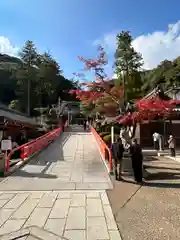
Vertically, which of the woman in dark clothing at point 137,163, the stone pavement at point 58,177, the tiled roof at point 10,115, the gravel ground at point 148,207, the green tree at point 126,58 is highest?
the green tree at point 126,58

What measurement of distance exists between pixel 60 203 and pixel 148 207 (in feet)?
7.86

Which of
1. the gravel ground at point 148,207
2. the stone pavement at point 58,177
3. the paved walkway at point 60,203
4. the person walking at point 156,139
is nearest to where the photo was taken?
the gravel ground at point 148,207

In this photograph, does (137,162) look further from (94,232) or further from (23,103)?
(23,103)

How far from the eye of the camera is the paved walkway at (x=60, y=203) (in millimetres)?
6027

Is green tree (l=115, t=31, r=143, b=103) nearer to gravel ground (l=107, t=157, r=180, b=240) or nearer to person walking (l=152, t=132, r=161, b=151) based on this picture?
person walking (l=152, t=132, r=161, b=151)

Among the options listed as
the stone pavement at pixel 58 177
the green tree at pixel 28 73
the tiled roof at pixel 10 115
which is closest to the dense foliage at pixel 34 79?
the green tree at pixel 28 73

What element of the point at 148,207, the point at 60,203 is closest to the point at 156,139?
the point at 148,207

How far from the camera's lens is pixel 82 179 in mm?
11328

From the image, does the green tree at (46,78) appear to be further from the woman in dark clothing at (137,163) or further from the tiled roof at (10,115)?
the woman in dark clothing at (137,163)

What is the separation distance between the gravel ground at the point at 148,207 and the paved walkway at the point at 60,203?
307 mm

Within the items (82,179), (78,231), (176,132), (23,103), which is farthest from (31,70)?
(78,231)

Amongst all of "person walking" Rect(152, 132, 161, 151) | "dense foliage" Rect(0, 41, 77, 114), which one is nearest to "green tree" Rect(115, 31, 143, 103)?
"dense foliage" Rect(0, 41, 77, 114)

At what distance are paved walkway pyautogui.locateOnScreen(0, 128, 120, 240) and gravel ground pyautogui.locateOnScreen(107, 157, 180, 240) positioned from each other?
1.01 ft

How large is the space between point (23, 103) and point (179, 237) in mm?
75238
